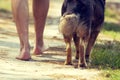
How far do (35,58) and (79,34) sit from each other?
1.11 meters

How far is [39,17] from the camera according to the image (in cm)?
885

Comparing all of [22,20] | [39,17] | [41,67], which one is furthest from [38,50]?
[41,67]

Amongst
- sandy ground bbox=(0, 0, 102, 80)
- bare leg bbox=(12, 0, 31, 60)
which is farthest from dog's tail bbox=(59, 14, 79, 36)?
bare leg bbox=(12, 0, 31, 60)

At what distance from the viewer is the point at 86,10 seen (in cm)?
757

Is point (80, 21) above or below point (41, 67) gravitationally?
above

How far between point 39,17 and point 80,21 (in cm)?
149

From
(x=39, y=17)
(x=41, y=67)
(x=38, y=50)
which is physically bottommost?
(x=38, y=50)

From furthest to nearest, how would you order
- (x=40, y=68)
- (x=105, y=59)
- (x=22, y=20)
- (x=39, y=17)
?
(x=39, y=17)
(x=105, y=59)
(x=22, y=20)
(x=40, y=68)

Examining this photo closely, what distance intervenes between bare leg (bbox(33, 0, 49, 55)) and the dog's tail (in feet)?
4.29

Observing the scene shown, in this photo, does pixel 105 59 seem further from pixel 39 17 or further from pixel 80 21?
pixel 39 17

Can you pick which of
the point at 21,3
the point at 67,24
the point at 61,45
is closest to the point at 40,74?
the point at 67,24

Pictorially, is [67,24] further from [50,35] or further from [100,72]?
[50,35]

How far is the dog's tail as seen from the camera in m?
7.43

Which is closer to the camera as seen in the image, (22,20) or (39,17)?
(22,20)
